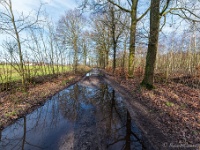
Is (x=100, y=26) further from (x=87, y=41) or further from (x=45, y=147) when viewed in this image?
(x=45, y=147)

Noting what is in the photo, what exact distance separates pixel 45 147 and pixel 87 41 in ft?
98.3

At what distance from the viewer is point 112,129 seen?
344 cm

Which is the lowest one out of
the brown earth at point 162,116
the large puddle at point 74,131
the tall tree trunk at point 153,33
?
the large puddle at point 74,131

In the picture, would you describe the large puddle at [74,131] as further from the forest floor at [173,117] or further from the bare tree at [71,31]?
the bare tree at [71,31]

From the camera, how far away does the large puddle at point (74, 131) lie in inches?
112

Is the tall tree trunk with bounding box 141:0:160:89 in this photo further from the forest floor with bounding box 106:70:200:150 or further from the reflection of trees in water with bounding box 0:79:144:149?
the reflection of trees in water with bounding box 0:79:144:149

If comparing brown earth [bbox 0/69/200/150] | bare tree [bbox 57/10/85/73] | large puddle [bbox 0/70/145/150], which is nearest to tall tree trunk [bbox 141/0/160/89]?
brown earth [bbox 0/69/200/150]

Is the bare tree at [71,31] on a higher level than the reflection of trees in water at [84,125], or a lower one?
higher

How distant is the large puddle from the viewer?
285 cm

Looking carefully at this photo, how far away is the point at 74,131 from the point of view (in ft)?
11.3

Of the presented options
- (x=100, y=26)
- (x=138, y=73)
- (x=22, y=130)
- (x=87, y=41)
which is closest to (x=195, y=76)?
(x=138, y=73)

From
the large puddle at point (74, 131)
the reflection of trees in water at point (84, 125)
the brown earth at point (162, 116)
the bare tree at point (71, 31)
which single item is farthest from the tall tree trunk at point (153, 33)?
the bare tree at point (71, 31)

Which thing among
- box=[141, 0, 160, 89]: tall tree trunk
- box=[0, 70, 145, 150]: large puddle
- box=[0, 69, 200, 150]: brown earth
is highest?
box=[141, 0, 160, 89]: tall tree trunk

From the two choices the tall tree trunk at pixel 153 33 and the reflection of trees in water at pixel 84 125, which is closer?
the reflection of trees in water at pixel 84 125
